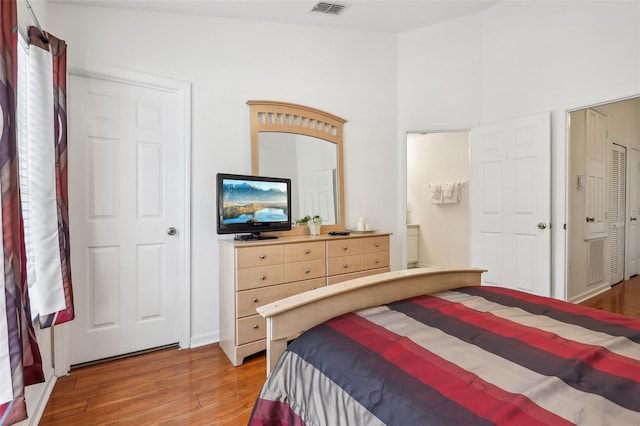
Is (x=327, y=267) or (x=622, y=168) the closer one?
(x=327, y=267)

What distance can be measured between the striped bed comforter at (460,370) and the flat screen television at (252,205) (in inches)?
59.2

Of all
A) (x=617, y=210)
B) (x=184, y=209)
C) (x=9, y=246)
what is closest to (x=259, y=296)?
(x=184, y=209)

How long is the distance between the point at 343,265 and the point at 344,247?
156 millimetres

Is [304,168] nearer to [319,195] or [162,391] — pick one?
[319,195]

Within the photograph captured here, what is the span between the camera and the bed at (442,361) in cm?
78

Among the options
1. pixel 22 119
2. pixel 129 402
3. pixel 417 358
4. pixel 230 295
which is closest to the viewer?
pixel 417 358

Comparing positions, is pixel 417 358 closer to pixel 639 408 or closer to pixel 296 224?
pixel 639 408

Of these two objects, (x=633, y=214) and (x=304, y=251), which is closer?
(x=304, y=251)

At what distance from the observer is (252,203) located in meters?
2.72

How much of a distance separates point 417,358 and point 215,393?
1.54 meters

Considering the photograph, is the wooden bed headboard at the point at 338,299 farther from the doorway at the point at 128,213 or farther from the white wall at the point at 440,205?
the white wall at the point at 440,205

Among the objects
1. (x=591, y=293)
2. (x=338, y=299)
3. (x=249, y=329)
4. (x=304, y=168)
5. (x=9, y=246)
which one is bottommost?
(x=591, y=293)

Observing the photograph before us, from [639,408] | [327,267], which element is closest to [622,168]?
[327,267]

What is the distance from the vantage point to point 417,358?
3.27 feet
